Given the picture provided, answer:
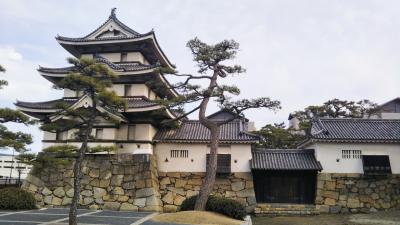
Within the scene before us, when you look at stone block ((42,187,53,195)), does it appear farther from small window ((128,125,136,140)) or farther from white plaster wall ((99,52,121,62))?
white plaster wall ((99,52,121,62))

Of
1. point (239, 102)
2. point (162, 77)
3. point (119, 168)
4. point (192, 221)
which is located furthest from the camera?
point (162, 77)

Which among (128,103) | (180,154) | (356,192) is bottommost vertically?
(356,192)

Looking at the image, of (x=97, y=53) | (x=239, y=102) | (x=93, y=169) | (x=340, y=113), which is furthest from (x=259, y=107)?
(x=340, y=113)

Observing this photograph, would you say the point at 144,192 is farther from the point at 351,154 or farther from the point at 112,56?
the point at 351,154

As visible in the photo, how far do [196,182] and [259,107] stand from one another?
6.26m

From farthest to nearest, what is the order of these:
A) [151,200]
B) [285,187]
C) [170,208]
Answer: [285,187] → [170,208] → [151,200]

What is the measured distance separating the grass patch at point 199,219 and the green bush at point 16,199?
23.4ft

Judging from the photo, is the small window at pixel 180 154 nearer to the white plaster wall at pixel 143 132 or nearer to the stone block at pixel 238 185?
the white plaster wall at pixel 143 132

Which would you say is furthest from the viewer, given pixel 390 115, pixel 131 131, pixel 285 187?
pixel 390 115

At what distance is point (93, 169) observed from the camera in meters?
18.5

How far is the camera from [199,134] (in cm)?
2052

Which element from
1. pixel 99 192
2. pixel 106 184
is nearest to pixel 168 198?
pixel 106 184

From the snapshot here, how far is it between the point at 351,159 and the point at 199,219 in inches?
438

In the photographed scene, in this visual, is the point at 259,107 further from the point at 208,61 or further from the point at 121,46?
the point at 121,46
